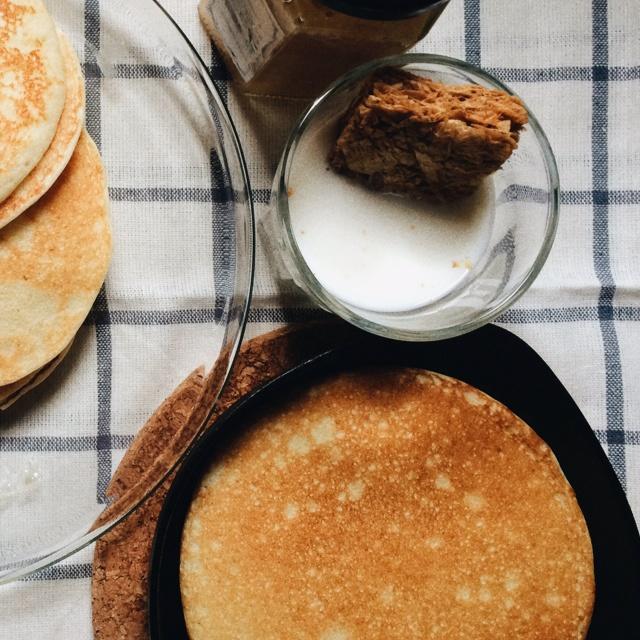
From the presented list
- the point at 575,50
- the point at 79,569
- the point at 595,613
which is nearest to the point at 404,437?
the point at 595,613

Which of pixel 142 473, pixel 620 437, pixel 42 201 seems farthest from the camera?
pixel 620 437

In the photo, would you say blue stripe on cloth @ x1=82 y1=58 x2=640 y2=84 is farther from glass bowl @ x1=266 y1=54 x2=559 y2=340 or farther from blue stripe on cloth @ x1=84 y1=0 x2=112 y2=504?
glass bowl @ x1=266 y1=54 x2=559 y2=340

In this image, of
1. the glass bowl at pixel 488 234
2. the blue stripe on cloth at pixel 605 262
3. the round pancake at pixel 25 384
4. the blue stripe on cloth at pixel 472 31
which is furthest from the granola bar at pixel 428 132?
the round pancake at pixel 25 384

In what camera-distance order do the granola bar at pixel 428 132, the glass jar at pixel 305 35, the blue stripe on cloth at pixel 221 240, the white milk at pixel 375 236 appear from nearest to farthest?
the glass jar at pixel 305 35
the granola bar at pixel 428 132
the white milk at pixel 375 236
the blue stripe on cloth at pixel 221 240

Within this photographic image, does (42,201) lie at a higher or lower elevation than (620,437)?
higher

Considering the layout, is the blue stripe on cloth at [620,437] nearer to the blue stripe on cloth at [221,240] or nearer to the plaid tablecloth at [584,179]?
the plaid tablecloth at [584,179]

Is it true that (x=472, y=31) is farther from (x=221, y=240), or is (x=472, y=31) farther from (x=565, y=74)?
(x=221, y=240)

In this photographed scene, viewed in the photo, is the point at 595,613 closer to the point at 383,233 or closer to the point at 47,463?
the point at 383,233

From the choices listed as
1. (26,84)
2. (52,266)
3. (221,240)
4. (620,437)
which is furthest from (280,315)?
(620,437)
